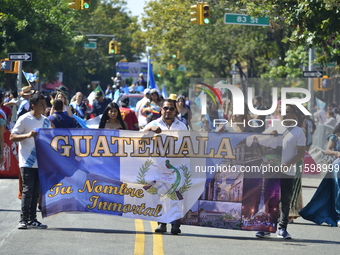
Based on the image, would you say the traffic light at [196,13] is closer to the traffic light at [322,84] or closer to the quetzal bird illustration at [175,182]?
the traffic light at [322,84]

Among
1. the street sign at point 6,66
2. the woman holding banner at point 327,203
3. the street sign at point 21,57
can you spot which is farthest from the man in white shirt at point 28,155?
the street sign at point 6,66

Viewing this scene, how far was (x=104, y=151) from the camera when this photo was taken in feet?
27.1

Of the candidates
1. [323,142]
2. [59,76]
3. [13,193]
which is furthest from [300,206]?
[59,76]

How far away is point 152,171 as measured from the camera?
26.9 ft

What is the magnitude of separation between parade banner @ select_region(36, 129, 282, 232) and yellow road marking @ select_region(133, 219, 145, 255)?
0.86 ft

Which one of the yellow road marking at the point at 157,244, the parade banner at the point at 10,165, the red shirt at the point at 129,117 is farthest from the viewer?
the parade banner at the point at 10,165

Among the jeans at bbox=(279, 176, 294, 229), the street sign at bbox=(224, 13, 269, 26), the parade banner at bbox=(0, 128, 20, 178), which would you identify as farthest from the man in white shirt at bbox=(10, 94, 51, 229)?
the street sign at bbox=(224, 13, 269, 26)

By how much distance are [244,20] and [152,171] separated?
1399cm

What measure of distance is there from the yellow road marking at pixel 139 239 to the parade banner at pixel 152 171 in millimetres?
263

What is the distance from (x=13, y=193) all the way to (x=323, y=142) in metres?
9.52

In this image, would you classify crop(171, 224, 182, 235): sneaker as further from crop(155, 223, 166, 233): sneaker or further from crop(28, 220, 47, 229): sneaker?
crop(28, 220, 47, 229): sneaker

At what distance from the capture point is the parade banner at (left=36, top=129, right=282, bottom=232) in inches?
320

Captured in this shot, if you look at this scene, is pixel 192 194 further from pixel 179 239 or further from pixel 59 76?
pixel 59 76

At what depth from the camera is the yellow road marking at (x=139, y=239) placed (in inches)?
280
